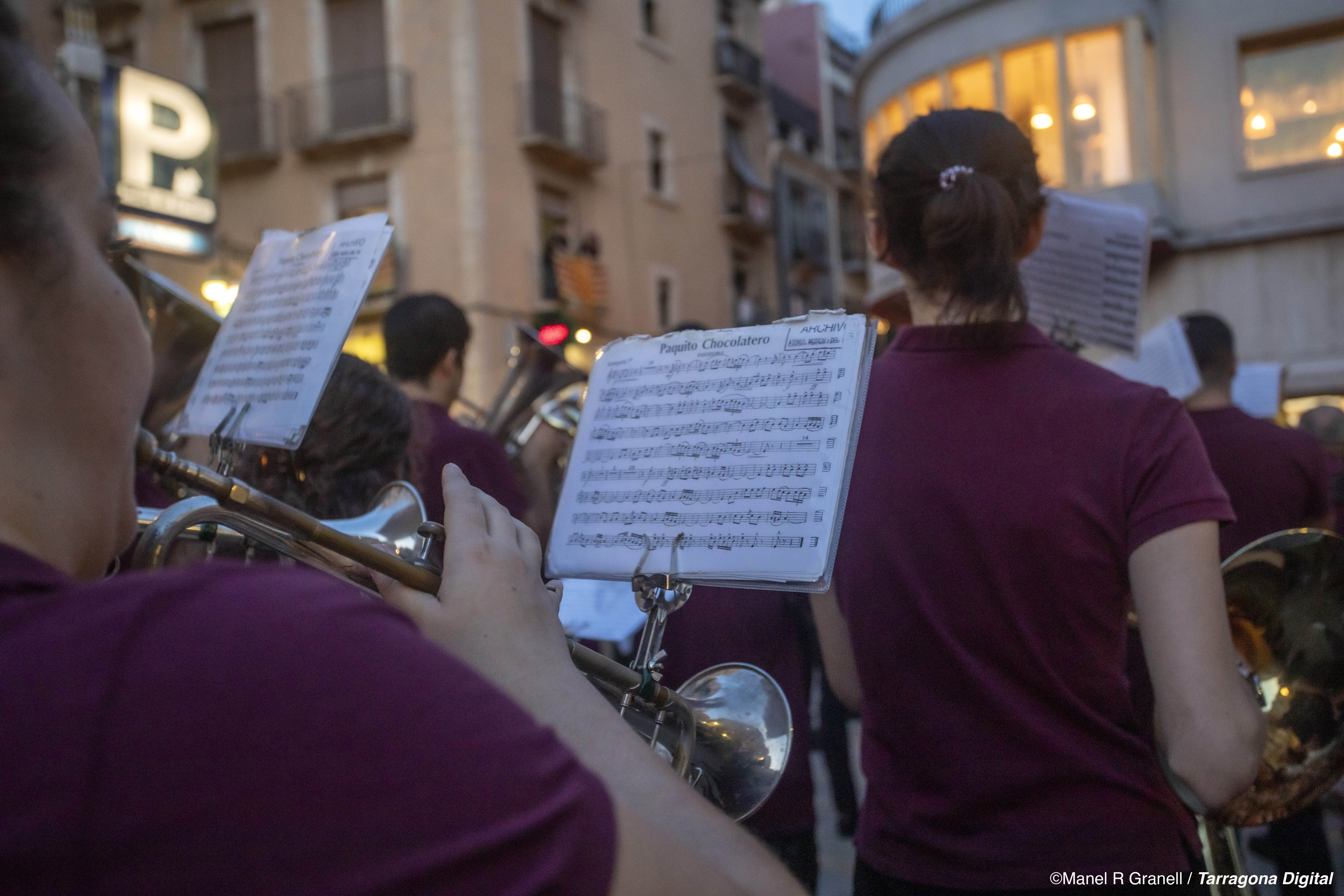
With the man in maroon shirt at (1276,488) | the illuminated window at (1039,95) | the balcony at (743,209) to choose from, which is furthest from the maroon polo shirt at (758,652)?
the balcony at (743,209)

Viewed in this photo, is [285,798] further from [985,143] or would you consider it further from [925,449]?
[985,143]

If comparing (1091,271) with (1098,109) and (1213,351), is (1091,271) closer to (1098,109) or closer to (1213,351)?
(1213,351)

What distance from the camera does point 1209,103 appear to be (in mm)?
11836

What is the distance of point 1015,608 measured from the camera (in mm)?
1463

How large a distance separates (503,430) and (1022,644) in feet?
11.7

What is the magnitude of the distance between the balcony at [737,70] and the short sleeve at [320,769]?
2196 centimetres

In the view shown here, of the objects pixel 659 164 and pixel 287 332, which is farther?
pixel 659 164

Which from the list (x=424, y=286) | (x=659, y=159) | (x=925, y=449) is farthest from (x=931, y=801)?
(x=659, y=159)

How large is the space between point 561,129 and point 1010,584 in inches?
636

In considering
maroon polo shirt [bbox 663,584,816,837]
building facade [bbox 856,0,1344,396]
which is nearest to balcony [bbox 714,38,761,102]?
building facade [bbox 856,0,1344,396]

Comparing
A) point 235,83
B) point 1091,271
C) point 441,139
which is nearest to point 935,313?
point 1091,271

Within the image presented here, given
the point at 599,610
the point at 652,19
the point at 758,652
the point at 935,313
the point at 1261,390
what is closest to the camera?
the point at 935,313

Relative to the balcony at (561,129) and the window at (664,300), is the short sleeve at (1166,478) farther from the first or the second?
the window at (664,300)

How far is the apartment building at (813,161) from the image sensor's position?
24219 millimetres
